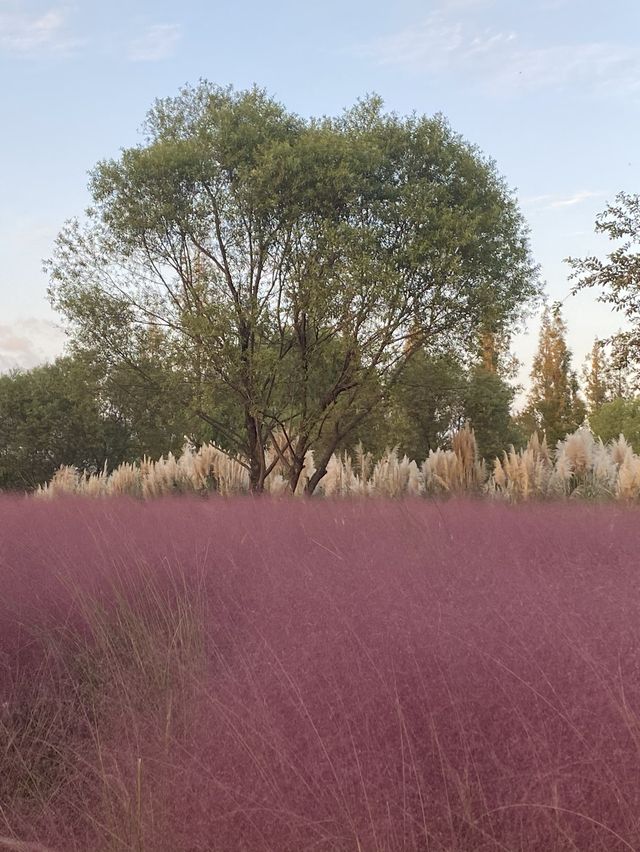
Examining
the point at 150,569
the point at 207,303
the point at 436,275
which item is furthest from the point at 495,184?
the point at 150,569

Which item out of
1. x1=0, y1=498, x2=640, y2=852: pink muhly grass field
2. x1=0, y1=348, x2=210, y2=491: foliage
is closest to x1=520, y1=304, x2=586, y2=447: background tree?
x1=0, y1=348, x2=210, y2=491: foliage

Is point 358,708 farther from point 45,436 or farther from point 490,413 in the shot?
point 45,436

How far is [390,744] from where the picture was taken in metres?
2.46

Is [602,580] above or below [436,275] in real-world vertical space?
below

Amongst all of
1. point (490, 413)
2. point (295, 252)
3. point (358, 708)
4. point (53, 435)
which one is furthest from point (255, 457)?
point (53, 435)

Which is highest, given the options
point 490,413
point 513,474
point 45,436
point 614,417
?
point 614,417

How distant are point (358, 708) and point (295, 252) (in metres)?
15.0

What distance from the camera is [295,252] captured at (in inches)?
669

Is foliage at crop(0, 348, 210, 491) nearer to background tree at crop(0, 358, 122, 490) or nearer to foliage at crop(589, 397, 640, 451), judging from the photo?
background tree at crop(0, 358, 122, 490)

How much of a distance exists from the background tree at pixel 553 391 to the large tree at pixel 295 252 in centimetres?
2349

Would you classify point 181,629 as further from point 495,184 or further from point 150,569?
point 495,184

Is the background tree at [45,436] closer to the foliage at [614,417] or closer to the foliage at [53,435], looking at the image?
the foliage at [53,435]

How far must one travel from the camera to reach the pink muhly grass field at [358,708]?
89.7 inches

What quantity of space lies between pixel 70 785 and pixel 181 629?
1.05 meters
